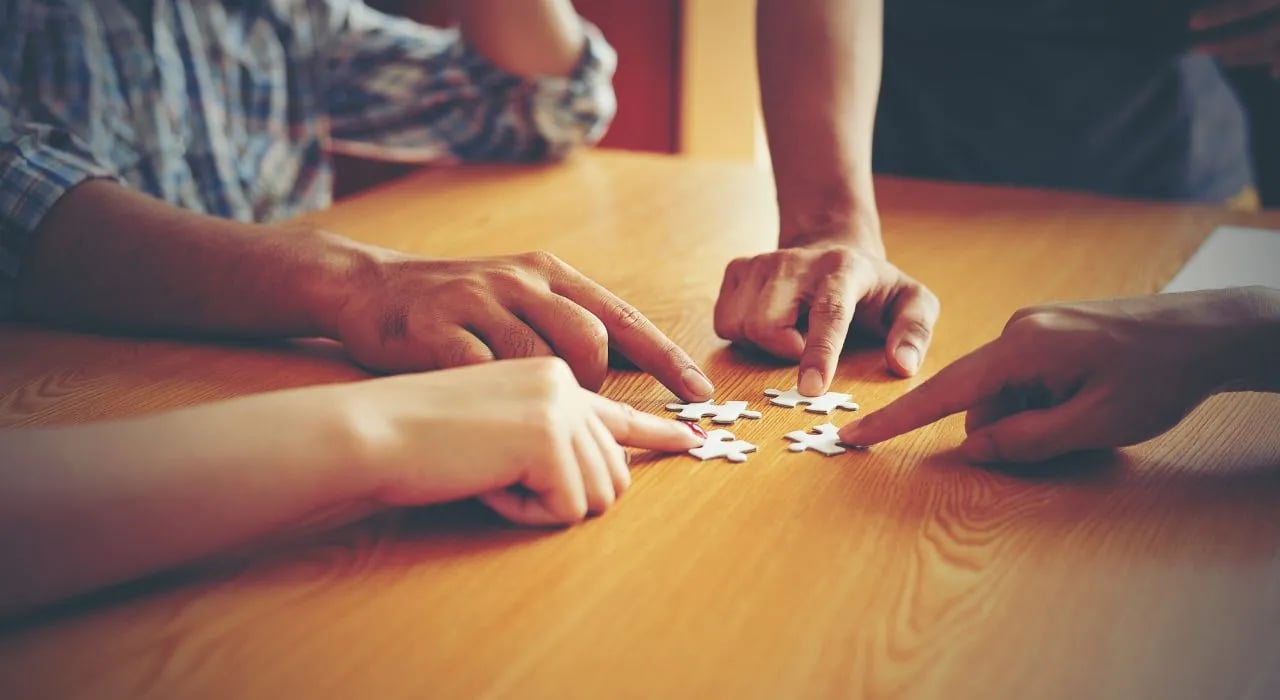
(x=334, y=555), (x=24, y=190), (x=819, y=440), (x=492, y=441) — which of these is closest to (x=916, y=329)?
(x=819, y=440)

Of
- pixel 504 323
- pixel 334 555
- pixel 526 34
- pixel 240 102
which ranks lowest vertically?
pixel 334 555

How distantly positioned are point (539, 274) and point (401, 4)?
370 centimetres

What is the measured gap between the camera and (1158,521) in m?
0.98

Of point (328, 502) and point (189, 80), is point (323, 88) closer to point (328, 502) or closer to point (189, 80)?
point (189, 80)

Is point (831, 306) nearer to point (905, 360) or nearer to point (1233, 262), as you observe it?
point (905, 360)

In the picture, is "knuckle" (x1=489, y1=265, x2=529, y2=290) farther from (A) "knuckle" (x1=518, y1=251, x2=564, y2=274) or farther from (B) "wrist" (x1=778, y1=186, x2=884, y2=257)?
(B) "wrist" (x1=778, y1=186, x2=884, y2=257)

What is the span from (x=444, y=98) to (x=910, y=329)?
155 centimetres

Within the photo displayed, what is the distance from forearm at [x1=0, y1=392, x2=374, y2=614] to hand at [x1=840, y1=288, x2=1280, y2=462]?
0.56m

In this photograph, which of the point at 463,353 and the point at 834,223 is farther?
the point at 834,223

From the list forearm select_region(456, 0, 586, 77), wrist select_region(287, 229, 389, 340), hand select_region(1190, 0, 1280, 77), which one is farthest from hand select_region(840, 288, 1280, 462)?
forearm select_region(456, 0, 586, 77)

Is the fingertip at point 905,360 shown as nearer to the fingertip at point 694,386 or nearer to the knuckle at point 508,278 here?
the fingertip at point 694,386

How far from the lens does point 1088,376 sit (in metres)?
1.08

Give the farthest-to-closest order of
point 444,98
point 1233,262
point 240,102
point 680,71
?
point 680,71, point 444,98, point 240,102, point 1233,262

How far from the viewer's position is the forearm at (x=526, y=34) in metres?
2.41
